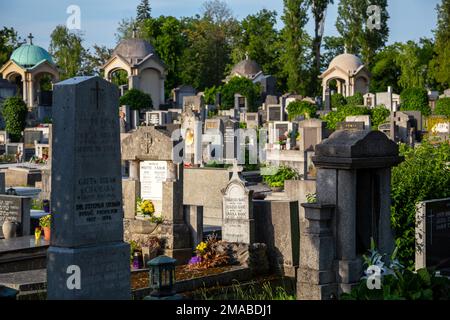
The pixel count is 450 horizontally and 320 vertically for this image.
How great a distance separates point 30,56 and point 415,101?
27392 millimetres

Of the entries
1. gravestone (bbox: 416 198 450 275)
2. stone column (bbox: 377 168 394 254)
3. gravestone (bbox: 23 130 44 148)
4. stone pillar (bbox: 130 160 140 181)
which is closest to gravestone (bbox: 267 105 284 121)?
gravestone (bbox: 23 130 44 148)

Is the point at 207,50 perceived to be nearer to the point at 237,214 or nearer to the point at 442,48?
the point at 442,48

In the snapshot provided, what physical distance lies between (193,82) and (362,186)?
67652 mm

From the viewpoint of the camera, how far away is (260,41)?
262ft

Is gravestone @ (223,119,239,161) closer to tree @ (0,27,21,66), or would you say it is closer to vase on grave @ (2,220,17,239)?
vase on grave @ (2,220,17,239)

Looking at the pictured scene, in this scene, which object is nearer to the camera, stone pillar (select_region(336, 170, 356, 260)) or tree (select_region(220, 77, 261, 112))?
stone pillar (select_region(336, 170, 356, 260))

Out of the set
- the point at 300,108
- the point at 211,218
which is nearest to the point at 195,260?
the point at 211,218

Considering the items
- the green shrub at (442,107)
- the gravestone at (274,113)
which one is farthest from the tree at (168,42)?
A: the green shrub at (442,107)

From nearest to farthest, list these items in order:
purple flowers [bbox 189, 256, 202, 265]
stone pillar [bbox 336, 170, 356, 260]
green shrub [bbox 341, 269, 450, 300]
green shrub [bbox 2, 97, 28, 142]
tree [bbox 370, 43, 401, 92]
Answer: green shrub [bbox 341, 269, 450, 300]
stone pillar [bbox 336, 170, 356, 260]
purple flowers [bbox 189, 256, 202, 265]
green shrub [bbox 2, 97, 28, 142]
tree [bbox 370, 43, 401, 92]

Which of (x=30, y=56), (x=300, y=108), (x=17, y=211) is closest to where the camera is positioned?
(x=17, y=211)

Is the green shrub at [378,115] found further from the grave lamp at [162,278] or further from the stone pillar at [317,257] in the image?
the grave lamp at [162,278]

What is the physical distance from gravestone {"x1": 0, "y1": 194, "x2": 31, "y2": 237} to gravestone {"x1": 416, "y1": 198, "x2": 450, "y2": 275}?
6624 mm

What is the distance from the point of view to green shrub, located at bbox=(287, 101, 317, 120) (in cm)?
4597
